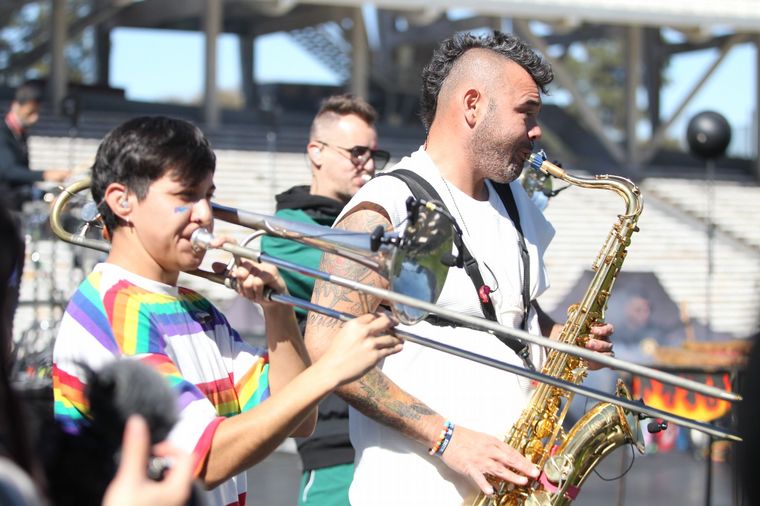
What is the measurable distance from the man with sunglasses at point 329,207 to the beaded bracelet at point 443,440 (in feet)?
3.33

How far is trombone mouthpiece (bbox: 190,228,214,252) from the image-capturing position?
2.40 metres

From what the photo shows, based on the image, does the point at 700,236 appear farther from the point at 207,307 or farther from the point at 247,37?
the point at 207,307

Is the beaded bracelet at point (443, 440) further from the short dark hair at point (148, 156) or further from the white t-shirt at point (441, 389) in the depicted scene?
the short dark hair at point (148, 156)

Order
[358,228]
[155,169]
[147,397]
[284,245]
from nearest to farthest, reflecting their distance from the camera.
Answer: [147,397]
[155,169]
[358,228]
[284,245]

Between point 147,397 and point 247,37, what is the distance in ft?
89.7

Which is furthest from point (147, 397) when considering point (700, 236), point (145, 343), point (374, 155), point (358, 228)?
point (700, 236)

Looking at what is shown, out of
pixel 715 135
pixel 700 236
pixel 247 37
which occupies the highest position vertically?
pixel 247 37

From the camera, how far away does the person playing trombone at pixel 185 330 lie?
220 centimetres

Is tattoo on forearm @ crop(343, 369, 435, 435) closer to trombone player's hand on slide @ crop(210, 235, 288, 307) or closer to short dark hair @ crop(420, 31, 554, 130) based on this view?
trombone player's hand on slide @ crop(210, 235, 288, 307)

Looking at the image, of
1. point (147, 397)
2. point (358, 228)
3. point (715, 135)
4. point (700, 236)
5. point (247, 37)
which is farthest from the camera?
point (247, 37)

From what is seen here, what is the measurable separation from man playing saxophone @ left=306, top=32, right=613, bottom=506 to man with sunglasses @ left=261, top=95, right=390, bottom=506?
28.0 inches

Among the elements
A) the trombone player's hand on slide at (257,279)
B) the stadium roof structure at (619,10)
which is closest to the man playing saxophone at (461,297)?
the trombone player's hand on slide at (257,279)

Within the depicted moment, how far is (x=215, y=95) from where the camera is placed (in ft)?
72.3

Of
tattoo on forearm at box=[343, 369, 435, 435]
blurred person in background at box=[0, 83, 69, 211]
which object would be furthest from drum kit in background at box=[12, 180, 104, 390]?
tattoo on forearm at box=[343, 369, 435, 435]
